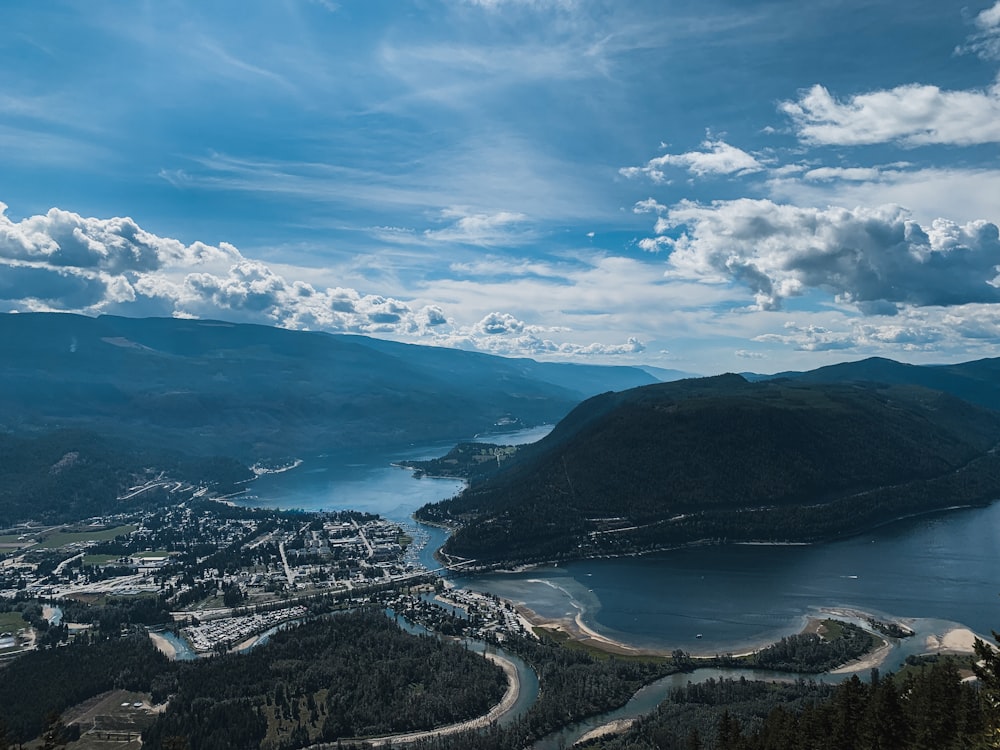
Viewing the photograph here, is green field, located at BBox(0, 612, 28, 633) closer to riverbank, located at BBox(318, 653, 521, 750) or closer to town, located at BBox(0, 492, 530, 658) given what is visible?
town, located at BBox(0, 492, 530, 658)

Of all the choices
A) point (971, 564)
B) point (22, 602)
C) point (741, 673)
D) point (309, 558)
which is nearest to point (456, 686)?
point (741, 673)

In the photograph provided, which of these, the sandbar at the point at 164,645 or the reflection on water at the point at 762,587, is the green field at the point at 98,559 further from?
the reflection on water at the point at 762,587

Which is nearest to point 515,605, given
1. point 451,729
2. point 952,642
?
point 451,729

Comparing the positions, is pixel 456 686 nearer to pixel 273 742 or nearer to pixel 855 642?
pixel 273 742

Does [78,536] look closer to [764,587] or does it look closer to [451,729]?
[451,729]

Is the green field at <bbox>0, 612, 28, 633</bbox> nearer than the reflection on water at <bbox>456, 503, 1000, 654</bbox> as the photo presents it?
No

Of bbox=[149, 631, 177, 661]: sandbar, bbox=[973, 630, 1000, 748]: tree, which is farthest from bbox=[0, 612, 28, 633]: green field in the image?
bbox=[973, 630, 1000, 748]: tree
